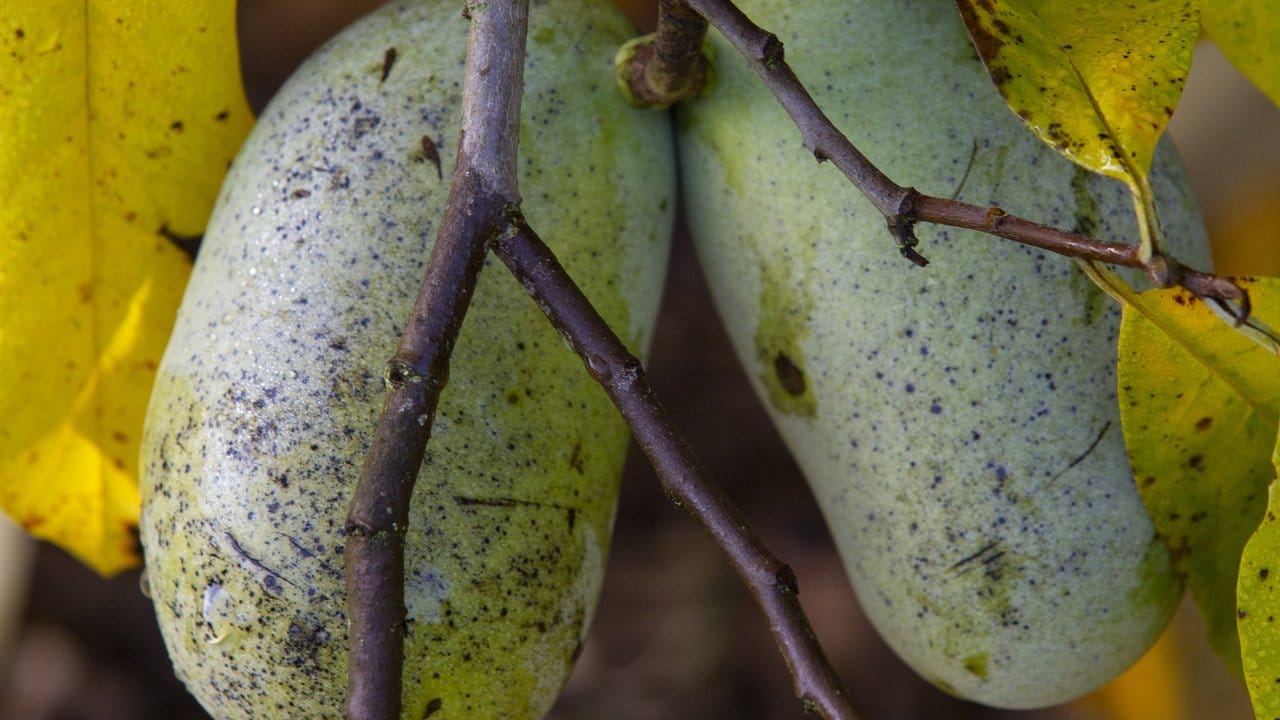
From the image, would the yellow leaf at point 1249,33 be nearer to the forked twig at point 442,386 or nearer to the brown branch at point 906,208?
the brown branch at point 906,208

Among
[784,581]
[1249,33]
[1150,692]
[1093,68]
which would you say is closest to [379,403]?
[784,581]

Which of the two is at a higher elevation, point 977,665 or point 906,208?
point 906,208

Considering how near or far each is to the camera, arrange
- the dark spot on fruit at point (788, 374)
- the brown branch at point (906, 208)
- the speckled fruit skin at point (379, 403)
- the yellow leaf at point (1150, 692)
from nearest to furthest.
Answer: the brown branch at point (906, 208) < the speckled fruit skin at point (379, 403) < the dark spot on fruit at point (788, 374) < the yellow leaf at point (1150, 692)

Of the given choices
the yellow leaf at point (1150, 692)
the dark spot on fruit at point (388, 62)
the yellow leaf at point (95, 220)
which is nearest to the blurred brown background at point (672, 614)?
the yellow leaf at point (1150, 692)

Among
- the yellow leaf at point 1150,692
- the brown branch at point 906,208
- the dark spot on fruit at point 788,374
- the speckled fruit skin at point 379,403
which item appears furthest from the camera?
the yellow leaf at point 1150,692

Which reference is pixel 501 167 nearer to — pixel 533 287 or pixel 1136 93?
pixel 533 287

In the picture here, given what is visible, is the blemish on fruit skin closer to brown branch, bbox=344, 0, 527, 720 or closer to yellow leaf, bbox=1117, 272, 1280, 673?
yellow leaf, bbox=1117, 272, 1280, 673

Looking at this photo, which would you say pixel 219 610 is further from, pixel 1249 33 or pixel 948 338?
pixel 1249 33
